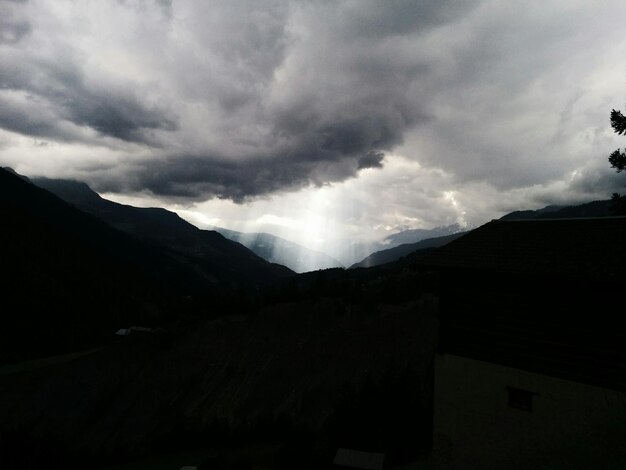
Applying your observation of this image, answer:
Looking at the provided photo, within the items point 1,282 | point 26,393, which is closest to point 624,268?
point 26,393

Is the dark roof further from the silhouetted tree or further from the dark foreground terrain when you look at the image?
the dark foreground terrain

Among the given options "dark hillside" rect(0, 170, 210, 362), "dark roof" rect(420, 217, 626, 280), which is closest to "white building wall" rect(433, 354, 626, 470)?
"dark roof" rect(420, 217, 626, 280)

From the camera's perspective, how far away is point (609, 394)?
40.1 feet

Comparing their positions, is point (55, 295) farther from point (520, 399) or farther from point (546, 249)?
point (546, 249)

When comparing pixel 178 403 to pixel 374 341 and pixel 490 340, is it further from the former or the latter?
pixel 490 340

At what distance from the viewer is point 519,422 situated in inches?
544

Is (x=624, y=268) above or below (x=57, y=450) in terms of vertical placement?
above

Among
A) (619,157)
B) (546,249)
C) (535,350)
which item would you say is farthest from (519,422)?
(619,157)

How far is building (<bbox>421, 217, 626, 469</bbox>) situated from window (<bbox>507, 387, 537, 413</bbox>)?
0.12ft

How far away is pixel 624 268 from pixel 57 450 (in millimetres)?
64419

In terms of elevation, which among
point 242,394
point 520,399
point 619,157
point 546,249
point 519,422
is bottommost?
point 242,394

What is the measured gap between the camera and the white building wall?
12281mm

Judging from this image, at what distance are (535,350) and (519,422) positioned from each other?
9.14ft

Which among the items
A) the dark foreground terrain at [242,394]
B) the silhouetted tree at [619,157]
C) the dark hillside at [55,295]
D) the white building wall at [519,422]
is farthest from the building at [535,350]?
the dark hillside at [55,295]
